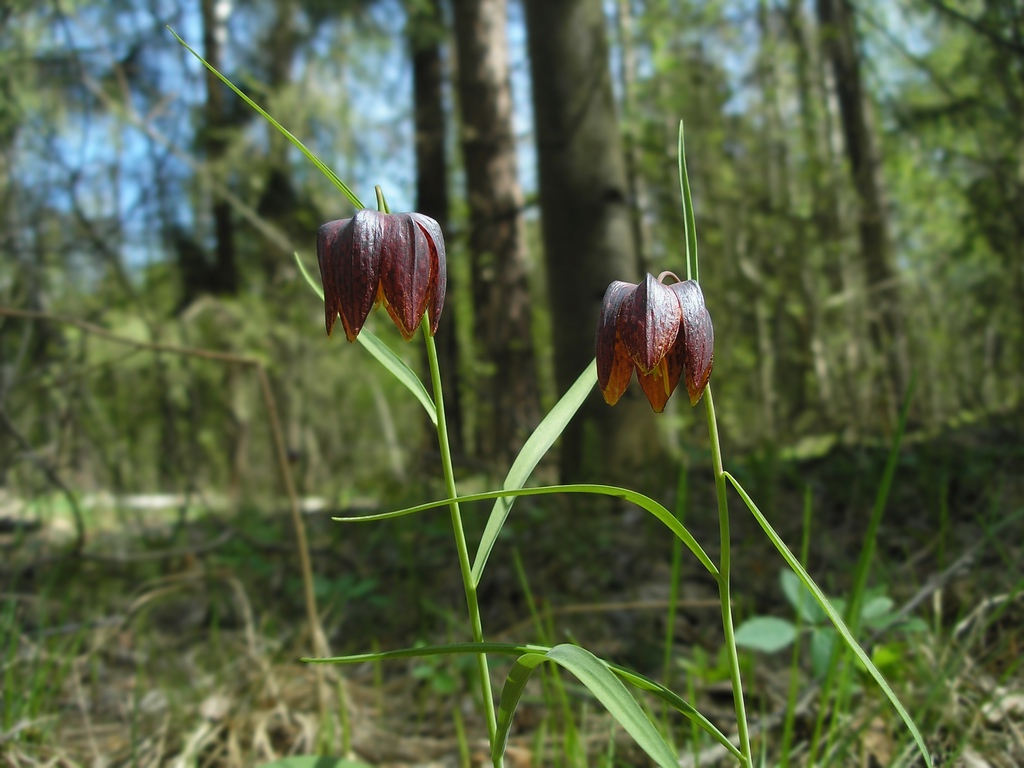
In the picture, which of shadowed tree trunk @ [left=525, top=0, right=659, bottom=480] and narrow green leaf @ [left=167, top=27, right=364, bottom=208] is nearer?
narrow green leaf @ [left=167, top=27, right=364, bottom=208]

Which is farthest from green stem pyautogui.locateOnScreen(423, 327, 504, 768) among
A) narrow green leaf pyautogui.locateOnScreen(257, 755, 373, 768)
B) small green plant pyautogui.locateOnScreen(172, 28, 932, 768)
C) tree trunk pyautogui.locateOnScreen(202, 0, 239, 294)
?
tree trunk pyautogui.locateOnScreen(202, 0, 239, 294)

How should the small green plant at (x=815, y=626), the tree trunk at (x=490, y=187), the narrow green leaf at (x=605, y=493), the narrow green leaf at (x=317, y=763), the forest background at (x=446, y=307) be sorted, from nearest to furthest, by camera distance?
the narrow green leaf at (x=605, y=493) < the narrow green leaf at (x=317, y=763) < the small green plant at (x=815, y=626) < the forest background at (x=446, y=307) < the tree trunk at (x=490, y=187)

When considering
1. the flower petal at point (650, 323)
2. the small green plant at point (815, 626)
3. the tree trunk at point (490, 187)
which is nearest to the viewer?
the flower petal at point (650, 323)

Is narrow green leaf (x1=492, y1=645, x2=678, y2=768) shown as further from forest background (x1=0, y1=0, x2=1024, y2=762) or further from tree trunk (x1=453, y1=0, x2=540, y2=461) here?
tree trunk (x1=453, y1=0, x2=540, y2=461)

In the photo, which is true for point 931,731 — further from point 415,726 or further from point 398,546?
point 398,546

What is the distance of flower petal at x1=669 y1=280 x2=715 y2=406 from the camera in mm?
868

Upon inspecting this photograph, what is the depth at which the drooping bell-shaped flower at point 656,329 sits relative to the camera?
86 centimetres

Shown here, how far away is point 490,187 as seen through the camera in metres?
5.40

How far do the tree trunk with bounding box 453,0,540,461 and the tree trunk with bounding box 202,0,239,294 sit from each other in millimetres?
2458

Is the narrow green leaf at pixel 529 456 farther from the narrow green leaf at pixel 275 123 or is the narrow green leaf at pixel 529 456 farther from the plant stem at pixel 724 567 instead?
the narrow green leaf at pixel 275 123

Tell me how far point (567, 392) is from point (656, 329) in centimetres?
14

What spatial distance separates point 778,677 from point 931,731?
0.52m

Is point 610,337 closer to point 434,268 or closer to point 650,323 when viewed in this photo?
point 650,323

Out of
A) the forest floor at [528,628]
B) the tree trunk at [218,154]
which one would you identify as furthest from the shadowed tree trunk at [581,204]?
the tree trunk at [218,154]
